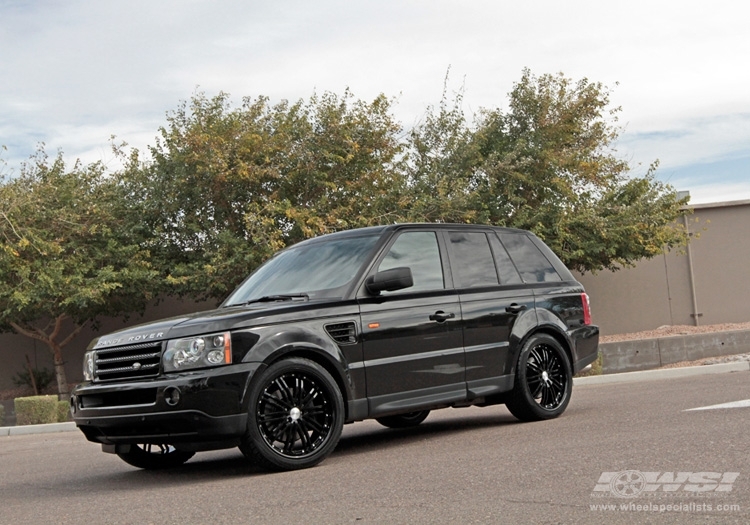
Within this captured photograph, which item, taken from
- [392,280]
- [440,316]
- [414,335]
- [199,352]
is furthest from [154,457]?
[440,316]

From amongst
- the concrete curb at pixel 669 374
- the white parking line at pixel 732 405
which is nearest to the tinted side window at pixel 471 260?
the white parking line at pixel 732 405

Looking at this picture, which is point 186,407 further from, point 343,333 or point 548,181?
point 548,181

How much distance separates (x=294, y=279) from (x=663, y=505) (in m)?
4.25

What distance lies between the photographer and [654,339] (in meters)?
23.4

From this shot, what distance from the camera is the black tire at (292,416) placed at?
714 cm

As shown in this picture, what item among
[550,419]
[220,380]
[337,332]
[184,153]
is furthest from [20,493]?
[184,153]

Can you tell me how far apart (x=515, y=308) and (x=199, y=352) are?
341cm

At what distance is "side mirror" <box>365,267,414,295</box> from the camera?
25.8 feet

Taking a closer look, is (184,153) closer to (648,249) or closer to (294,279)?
(648,249)

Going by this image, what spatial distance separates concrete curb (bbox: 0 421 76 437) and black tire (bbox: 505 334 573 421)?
10.1 m

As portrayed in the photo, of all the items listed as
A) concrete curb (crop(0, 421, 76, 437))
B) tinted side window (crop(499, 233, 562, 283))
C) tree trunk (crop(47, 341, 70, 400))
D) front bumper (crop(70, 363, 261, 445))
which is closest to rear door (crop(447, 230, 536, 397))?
tinted side window (crop(499, 233, 562, 283))

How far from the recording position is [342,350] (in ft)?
25.4

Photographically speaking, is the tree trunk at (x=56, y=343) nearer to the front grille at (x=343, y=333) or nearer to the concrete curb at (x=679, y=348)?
the concrete curb at (x=679, y=348)

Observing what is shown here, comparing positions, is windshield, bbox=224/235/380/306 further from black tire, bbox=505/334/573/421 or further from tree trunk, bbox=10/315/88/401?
tree trunk, bbox=10/315/88/401
